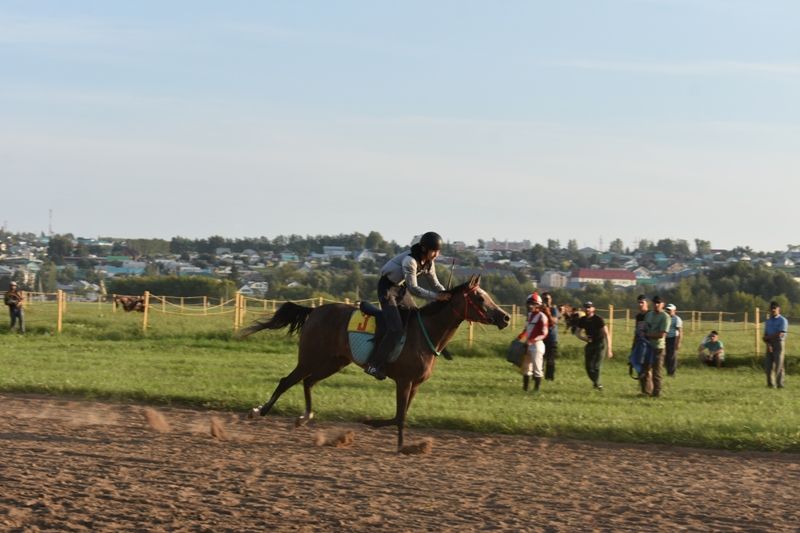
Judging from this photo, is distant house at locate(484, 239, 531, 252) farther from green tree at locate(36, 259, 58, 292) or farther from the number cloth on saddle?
the number cloth on saddle

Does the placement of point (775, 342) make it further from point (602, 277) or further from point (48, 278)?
point (48, 278)

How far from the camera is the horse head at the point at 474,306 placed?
520 inches

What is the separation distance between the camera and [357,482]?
10516 mm

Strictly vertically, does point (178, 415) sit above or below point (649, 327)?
below

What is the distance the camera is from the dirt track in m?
8.91

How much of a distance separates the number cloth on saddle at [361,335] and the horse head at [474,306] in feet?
3.29

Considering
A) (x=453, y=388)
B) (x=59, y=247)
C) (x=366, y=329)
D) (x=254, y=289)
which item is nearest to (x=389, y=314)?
(x=366, y=329)

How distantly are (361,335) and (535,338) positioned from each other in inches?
292

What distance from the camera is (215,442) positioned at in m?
13.2

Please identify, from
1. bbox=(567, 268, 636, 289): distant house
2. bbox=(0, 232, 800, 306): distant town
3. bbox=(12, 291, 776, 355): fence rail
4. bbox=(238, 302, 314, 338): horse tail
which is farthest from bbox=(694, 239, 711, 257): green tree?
bbox=(238, 302, 314, 338): horse tail

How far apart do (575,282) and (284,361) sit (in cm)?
9666

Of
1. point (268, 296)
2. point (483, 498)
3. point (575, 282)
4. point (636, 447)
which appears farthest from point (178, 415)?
point (575, 282)

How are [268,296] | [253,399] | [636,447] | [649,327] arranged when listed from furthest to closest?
[268,296], [649,327], [253,399], [636,447]

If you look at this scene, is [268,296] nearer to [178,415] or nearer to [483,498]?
[178,415]
